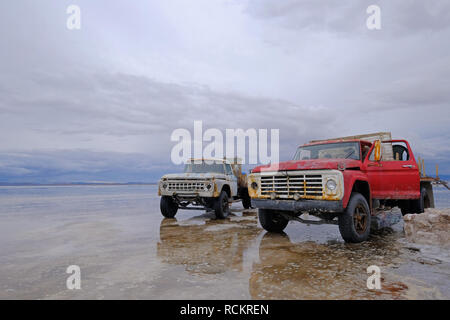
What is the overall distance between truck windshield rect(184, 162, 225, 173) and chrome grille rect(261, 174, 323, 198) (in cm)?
473

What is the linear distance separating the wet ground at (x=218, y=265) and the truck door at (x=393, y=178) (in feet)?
3.24

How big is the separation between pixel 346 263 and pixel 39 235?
7.05 m

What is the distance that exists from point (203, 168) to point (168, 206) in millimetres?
1953

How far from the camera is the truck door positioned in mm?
6590

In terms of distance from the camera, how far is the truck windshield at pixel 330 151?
260 inches

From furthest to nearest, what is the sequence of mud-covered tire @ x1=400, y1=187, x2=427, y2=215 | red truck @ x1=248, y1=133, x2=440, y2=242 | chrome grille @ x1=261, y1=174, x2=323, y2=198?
mud-covered tire @ x1=400, y1=187, x2=427, y2=215 → chrome grille @ x1=261, y1=174, x2=323, y2=198 → red truck @ x1=248, y1=133, x2=440, y2=242

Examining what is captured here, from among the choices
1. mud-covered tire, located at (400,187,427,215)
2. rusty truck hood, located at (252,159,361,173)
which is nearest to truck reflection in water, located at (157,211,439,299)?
mud-covered tire, located at (400,187,427,215)

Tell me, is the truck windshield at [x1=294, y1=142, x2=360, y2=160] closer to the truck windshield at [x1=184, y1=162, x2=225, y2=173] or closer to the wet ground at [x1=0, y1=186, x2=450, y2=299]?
the wet ground at [x1=0, y1=186, x2=450, y2=299]
